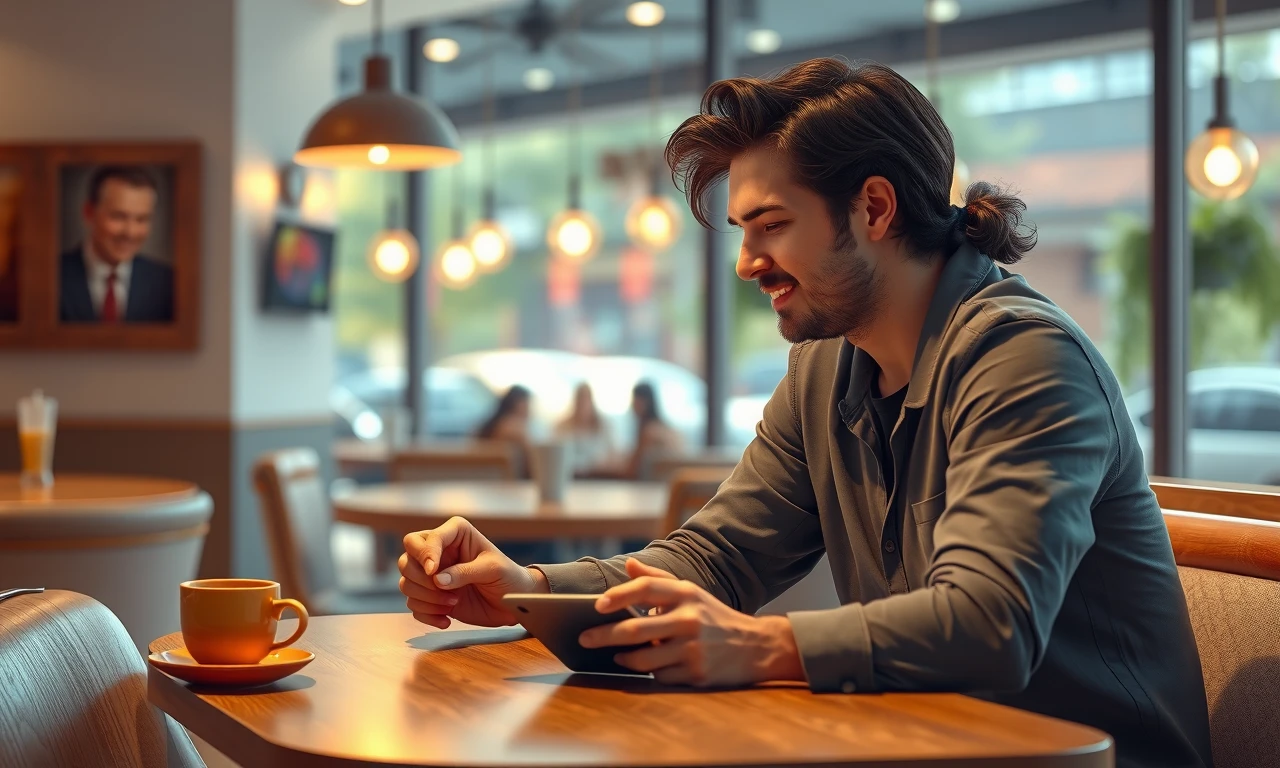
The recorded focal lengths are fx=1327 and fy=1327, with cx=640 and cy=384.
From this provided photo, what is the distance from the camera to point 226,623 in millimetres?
1227

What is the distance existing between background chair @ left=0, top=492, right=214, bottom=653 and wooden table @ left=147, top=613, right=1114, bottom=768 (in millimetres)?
1879

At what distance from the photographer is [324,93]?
6.00 m

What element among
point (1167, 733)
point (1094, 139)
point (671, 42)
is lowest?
point (1167, 733)

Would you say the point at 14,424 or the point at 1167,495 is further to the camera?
the point at 14,424

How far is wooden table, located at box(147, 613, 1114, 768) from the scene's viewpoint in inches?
37.6

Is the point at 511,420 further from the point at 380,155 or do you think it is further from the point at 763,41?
the point at 380,155

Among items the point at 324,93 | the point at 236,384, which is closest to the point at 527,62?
the point at 324,93

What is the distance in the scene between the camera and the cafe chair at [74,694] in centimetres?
122

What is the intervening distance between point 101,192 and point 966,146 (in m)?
3.54

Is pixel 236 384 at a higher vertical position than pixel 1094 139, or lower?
lower

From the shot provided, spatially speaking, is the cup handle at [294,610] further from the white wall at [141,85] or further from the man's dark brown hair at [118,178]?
the man's dark brown hair at [118,178]

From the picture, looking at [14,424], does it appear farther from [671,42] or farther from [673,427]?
[671,42]

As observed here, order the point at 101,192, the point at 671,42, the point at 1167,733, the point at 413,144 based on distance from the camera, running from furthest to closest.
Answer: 1. the point at 671,42
2. the point at 101,192
3. the point at 413,144
4. the point at 1167,733

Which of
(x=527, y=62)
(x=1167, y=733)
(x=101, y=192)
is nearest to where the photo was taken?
(x=1167, y=733)
